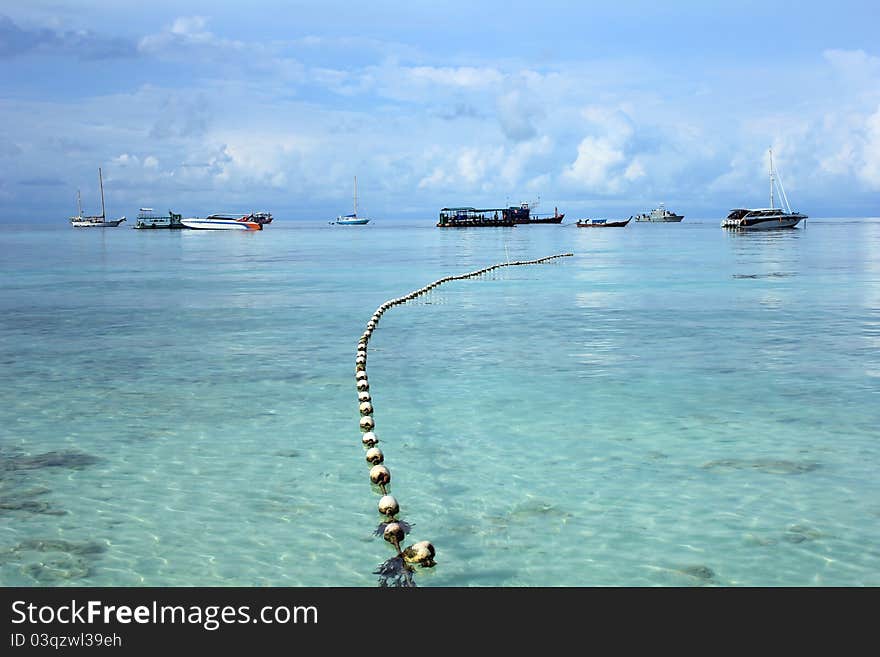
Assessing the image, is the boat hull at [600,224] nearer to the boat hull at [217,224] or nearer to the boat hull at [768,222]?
the boat hull at [768,222]

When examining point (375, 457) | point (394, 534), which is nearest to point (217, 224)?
point (375, 457)

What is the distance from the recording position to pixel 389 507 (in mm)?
7320

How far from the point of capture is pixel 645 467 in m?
8.73

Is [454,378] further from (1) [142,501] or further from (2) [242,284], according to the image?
(2) [242,284]

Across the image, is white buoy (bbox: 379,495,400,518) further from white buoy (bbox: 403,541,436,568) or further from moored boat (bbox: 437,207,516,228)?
moored boat (bbox: 437,207,516,228)

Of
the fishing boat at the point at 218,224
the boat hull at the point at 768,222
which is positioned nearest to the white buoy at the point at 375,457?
the boat hull at the point at 768,222

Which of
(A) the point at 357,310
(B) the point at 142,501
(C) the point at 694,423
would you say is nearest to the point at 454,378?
(C) the point at 694,423

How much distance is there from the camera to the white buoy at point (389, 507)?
7316 mm

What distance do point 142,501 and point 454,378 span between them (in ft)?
21.7

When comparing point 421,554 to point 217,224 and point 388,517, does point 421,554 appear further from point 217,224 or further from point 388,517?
point 217,224

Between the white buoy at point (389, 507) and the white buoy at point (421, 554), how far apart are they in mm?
819

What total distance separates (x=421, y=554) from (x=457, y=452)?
311 cm
